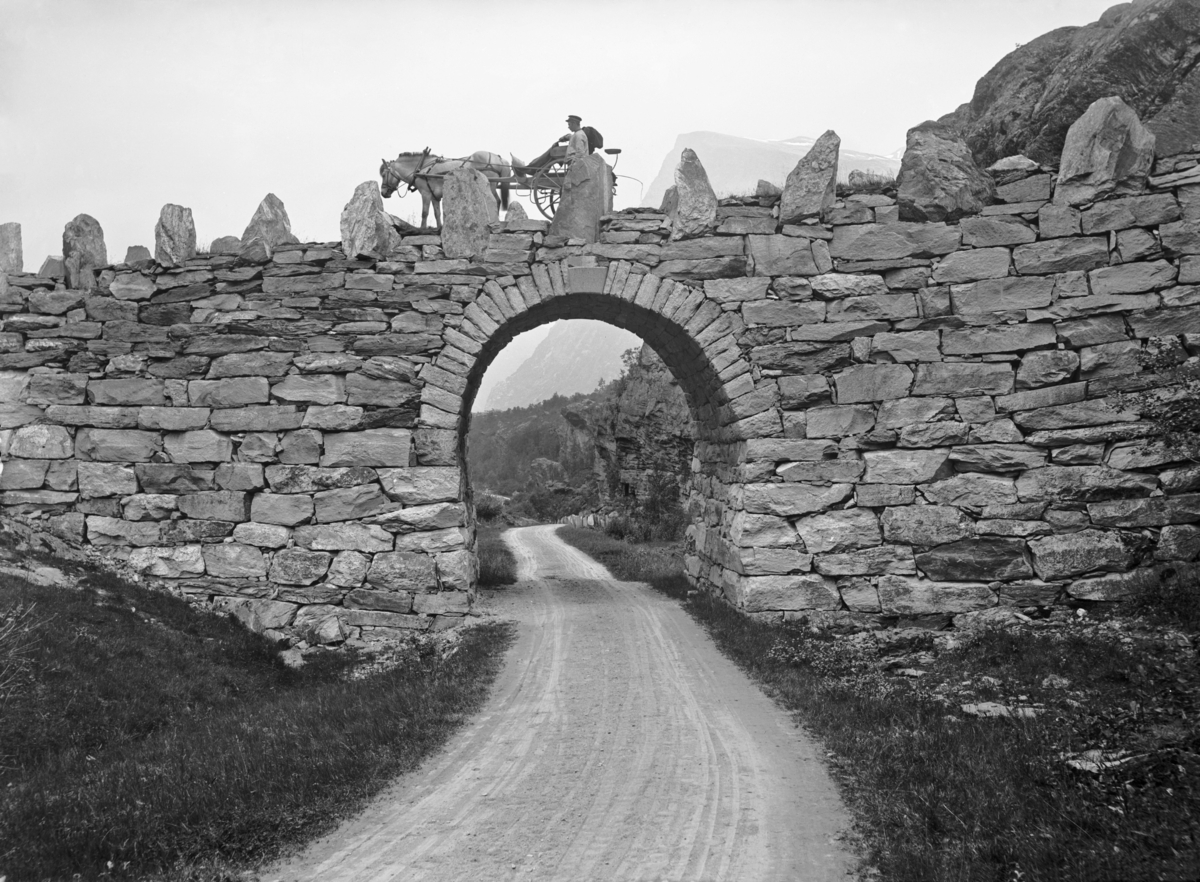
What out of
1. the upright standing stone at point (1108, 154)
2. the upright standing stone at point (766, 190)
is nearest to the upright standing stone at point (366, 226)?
the upright standing stone at point (766, 190)

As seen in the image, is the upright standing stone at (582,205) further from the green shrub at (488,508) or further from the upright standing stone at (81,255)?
the green shrub at (488,508)

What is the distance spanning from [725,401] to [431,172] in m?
6.45

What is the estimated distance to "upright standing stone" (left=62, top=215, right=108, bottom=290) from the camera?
30.8 ft

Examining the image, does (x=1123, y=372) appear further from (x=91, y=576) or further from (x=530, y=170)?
(x=91, y=576)

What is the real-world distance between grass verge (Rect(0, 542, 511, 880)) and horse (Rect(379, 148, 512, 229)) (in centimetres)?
608

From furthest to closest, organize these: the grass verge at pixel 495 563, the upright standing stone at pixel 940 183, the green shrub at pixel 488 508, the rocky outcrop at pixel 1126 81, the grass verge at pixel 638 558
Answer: the green shrub at pixel 488 508
the grass verge at pixel 638 558
the grass verge at pixel 495 563
the rocky outcrop at pixel 1126 81
the upright standing stone at pixel 940 183

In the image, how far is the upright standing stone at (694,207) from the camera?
9.00 metres

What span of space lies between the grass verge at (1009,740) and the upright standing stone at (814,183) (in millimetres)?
4560

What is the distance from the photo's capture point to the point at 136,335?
363 inches

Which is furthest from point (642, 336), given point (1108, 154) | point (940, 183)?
point (1108, 154)

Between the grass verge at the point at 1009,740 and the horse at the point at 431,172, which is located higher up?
the horse at the point at 431,172

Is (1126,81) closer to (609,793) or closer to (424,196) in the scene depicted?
(424,196)

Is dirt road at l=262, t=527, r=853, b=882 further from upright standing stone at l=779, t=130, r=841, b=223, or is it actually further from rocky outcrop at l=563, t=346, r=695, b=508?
rocky outcrop at l=563, t=346, r=695, b=508

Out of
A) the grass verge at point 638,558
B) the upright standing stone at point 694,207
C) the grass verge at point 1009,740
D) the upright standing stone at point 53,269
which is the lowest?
the grass verge at point 638,558
